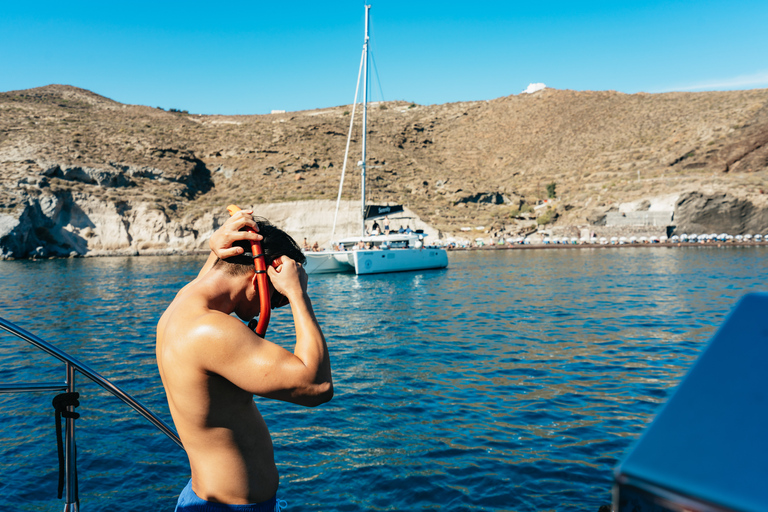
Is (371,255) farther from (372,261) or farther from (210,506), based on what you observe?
(210,506)

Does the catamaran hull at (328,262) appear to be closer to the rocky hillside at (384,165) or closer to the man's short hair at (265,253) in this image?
the rocky hillside at (384,165)

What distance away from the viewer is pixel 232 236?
2029 millimetres

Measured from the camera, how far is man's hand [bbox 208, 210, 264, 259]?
6.61 ft

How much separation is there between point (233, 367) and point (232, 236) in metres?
0.51

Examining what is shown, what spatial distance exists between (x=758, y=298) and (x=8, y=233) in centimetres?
5748

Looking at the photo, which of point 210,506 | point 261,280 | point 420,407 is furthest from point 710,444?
point 420,407

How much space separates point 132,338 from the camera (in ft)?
42.0

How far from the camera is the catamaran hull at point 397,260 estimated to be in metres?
30.9

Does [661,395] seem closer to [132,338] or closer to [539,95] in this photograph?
[132,338]

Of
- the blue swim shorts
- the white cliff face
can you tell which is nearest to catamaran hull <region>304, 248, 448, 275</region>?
the blue swim shorts

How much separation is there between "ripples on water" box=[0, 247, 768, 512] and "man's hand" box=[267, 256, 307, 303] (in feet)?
11.9

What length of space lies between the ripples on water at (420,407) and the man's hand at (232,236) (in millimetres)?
3737

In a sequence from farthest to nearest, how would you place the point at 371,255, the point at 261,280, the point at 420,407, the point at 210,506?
1. the point at 371,255
2. the point at 420,407
3. the point at 210,506
4. the point at 261,280

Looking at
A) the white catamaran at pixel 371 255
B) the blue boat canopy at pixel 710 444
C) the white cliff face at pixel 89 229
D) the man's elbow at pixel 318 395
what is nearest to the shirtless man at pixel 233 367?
the man's elbow at pixel 318 395
